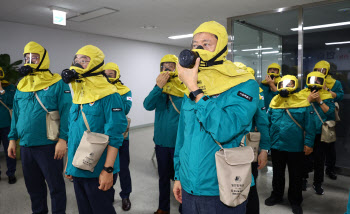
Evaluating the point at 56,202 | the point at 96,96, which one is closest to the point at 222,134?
the point at 96,96

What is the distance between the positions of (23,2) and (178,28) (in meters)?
3.52

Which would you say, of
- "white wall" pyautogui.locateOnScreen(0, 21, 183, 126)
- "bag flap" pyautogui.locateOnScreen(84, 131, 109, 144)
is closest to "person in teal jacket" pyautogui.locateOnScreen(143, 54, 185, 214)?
"bag flap" pyautogui.locateOnScreen(84, 131, 109, 144)

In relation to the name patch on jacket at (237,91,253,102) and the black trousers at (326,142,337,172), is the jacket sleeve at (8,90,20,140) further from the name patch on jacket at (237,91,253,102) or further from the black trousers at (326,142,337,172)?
the black trousers at (326,142,337,172)

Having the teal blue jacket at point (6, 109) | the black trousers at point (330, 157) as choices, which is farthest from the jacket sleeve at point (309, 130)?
the teal blue jacket at point (6, 109)

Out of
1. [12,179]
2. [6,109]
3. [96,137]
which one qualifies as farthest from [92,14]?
[96,137]

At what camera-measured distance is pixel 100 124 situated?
6.34 feet

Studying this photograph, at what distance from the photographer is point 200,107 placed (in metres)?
1.27

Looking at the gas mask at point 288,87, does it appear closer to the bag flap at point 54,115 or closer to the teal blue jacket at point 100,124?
the teal blue jacket at point 100,124

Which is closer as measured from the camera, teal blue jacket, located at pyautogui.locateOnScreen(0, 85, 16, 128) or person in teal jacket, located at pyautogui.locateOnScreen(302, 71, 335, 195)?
person in teal jacket, located at pyautogui.locateOnScreen(302, 71, 335, 195)

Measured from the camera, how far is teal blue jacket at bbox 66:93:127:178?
187cm

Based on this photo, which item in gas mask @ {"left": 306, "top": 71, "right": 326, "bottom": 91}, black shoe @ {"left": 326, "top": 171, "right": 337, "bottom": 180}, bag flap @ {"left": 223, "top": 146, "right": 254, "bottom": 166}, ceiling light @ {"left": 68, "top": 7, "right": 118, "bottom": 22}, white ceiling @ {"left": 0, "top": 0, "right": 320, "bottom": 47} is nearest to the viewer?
bag flap @ {"left": 223, "top": 146, "right": 254, "bottom": 166}

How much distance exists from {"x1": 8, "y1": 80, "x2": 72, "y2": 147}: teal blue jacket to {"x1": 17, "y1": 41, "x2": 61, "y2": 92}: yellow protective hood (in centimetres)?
4

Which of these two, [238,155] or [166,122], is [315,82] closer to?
[166,122]

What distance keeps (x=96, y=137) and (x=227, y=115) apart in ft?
3.08
